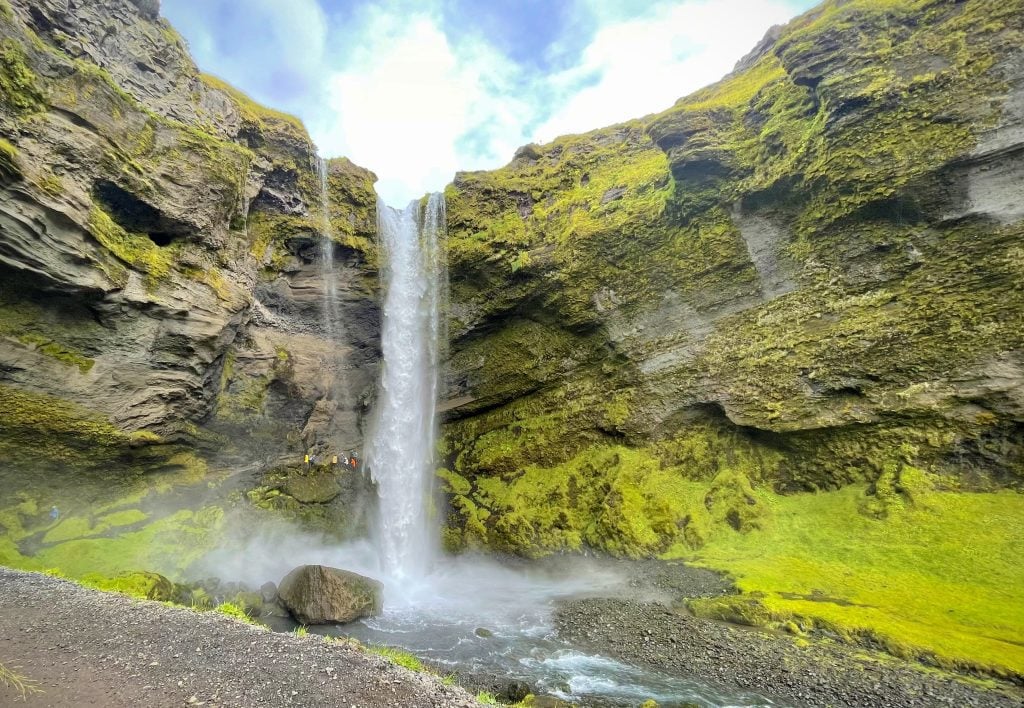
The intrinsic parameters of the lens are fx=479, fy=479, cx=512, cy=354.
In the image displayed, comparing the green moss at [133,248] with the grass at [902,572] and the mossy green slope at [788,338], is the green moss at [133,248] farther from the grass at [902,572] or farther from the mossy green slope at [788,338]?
the grass at [902,572]

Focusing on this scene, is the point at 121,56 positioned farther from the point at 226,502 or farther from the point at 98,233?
the point at 226,502

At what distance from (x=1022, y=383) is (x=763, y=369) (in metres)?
7.52

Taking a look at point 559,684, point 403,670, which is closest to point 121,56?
point 403,670

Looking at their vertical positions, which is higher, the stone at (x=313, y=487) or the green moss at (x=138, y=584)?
the stone at (x=313, y=487)


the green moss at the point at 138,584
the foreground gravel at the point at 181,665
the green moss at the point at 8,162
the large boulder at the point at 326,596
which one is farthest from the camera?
the large boulder at the point at 326,596

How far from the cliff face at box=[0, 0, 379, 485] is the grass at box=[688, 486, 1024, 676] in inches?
821

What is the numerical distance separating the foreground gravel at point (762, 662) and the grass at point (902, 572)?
98 cm

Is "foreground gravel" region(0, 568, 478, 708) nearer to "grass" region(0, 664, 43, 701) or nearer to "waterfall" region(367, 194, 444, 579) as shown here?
"grass" region(0, 664, 43, 701)

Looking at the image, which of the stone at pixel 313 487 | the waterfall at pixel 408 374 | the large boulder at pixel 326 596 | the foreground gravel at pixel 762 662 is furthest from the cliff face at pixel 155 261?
the foreground gravel at pixel 762 662

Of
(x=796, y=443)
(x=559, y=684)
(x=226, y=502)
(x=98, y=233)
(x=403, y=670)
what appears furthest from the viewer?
(x=226, y=502)

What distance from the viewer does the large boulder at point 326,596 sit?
601 inches

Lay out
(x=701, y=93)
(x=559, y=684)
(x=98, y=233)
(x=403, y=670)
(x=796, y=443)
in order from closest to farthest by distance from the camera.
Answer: (x=403, y=670)
(x=559, y=684)
(x=98, y=233)
(x=796, y=443)
(x=701, y=93)

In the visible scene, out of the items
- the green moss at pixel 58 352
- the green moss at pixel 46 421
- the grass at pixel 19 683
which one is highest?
the green moss at pixel 58 352

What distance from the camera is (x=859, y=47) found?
18.6 m
